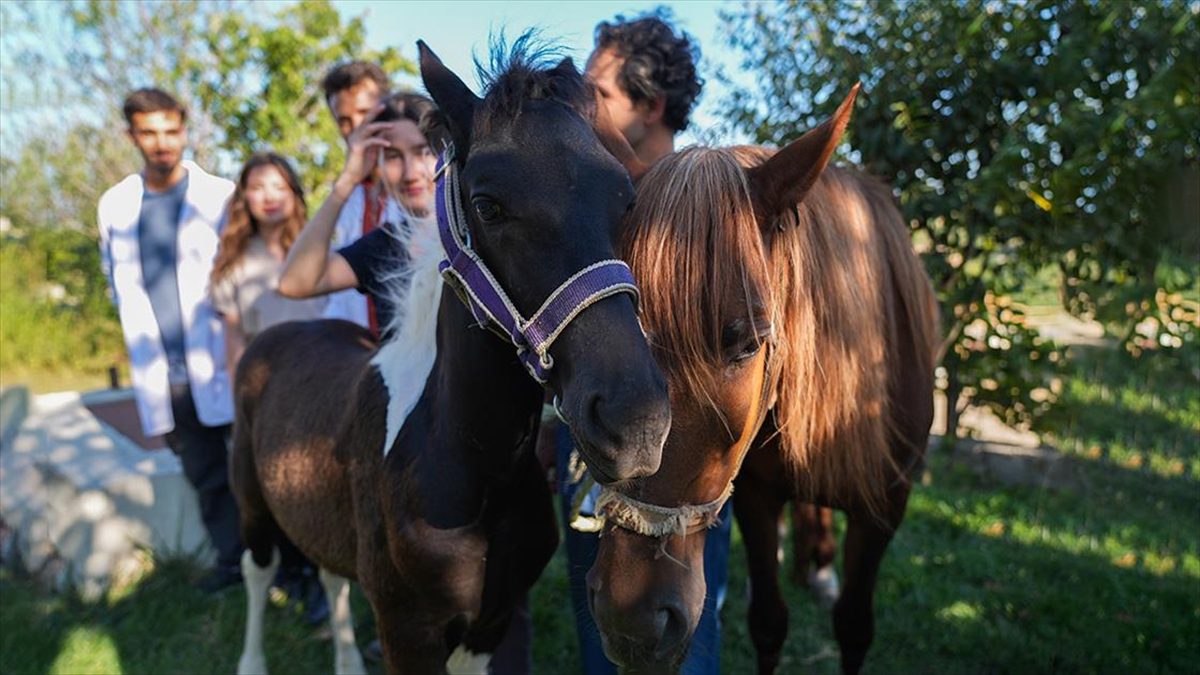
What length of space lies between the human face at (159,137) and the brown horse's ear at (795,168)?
11.4 ft

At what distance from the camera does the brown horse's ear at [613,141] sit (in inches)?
78.8

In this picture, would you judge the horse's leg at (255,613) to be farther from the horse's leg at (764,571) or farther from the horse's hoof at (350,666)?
the horse's leg at (764,571)

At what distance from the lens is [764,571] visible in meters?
3.02

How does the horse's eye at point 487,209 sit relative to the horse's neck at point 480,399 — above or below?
above

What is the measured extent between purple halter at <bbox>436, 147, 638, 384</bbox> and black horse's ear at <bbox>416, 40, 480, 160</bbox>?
Answer: 54 mm

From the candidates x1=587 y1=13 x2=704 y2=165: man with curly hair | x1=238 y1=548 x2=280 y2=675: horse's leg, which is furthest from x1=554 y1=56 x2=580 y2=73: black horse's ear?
x1=238 y1=548 x2=280 y2=675: horse's leg

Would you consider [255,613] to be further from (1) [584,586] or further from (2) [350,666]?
(1) [584,586]

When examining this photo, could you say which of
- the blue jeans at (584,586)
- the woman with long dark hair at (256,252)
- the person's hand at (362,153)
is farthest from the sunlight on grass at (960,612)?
the woman with long dark hair at (256,252)

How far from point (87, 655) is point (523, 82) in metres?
3.30

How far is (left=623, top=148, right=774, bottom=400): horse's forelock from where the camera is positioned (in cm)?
175

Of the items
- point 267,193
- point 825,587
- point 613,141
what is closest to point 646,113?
point 613,141

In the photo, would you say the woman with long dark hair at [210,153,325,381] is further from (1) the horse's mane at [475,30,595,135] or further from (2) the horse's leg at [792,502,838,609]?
(2) the horse's leg at [792,502,838,609]

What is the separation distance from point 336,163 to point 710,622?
6646 millimetres

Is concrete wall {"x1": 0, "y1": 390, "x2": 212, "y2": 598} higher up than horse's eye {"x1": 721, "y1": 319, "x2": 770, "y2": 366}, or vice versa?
horse's eye {"x1": 721, "y1": 319, "x2": 770, "y2": 366}
